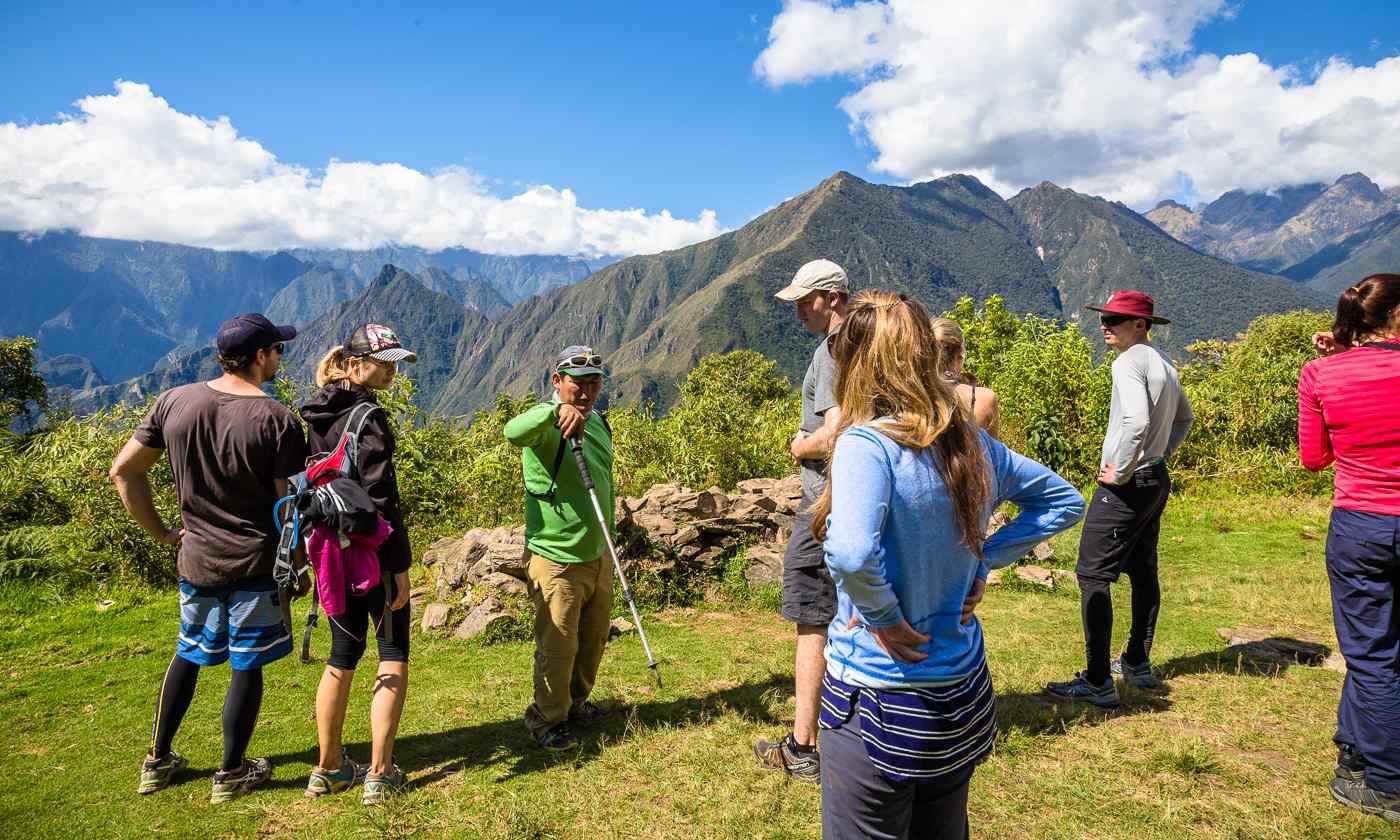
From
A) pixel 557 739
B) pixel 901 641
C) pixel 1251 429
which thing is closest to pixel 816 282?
pixel 901 641

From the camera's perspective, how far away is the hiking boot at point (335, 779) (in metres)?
3.79

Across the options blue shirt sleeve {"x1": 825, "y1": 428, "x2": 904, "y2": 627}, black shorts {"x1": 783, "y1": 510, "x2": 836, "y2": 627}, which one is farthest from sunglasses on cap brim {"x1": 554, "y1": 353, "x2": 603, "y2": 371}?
blue shirt sleeve {"x1": 825, "y1": 428, "x2": 904, "y2": 627}

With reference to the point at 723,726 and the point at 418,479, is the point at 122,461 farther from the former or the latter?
the point at 418,479

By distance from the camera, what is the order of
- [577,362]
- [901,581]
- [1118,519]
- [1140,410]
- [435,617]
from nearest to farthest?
1. [901,581]
2. [577,362]
3. [1140,410]
4. [1118,519]
5. [435,617]

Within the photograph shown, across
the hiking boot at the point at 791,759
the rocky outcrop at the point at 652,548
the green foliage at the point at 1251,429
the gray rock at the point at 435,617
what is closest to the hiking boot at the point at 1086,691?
the hiking boot at the point at 791,759

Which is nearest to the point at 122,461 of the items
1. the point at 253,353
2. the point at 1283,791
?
the point at 253,353

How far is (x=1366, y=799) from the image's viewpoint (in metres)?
3.45

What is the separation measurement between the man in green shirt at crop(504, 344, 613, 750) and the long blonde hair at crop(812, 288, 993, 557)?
2395 millimetres

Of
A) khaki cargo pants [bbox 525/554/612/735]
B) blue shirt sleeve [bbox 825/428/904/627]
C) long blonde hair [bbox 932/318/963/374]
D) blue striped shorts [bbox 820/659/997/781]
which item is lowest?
khaki cargo pants [bbox 525/554/612/735]

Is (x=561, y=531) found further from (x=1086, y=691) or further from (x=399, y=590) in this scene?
(x=1086, y=691)

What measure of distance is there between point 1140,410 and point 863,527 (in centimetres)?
344

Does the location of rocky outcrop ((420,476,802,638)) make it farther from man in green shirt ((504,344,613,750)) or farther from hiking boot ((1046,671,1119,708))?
hiking boot ((1046,671,1119,708))

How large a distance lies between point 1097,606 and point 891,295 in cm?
354

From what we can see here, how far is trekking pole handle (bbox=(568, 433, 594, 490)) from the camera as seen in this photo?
4.16m
